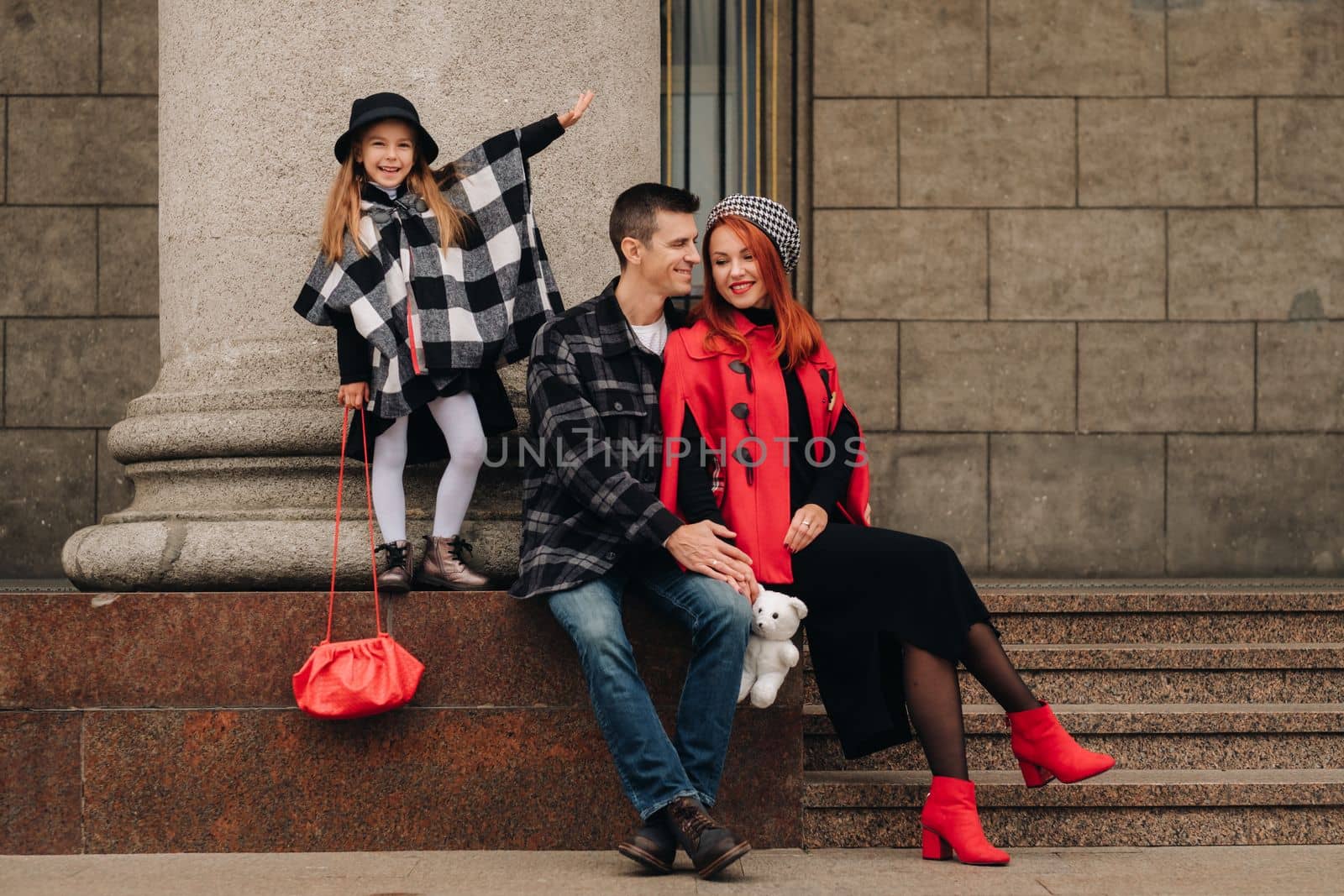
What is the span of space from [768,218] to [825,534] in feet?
3.44

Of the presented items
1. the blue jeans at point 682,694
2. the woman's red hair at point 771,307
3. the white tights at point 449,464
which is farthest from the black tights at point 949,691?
the white tights at point 449,464

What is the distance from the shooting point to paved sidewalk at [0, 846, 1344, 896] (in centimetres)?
433

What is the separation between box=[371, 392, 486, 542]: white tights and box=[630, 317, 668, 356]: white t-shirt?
1.98ft

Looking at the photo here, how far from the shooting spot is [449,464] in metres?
5.12

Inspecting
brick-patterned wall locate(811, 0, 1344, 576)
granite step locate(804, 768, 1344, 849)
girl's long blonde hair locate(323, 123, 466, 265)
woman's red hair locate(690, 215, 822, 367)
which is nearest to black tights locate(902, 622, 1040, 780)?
granite step locate(804, 768, 1344, 849)

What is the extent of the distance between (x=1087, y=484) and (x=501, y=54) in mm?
5325

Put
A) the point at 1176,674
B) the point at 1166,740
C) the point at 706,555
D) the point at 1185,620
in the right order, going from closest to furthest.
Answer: the point at 706,555, the point at 1166,740, the point at 1176,674, the point at 1185,620

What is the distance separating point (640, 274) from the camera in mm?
5059

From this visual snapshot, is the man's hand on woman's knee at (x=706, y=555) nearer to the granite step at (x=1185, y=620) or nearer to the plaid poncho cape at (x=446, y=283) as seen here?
the plaid poncho cape at (x=446, y=283)

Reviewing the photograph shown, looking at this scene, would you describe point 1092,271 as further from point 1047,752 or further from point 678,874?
point 678,874

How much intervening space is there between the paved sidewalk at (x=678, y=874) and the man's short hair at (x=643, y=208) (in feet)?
6.53

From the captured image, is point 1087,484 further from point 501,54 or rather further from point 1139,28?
point 501,54

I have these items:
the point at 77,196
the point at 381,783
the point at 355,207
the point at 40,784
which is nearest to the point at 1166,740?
the point at 381,783

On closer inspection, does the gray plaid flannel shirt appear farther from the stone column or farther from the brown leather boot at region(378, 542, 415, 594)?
the stone column
